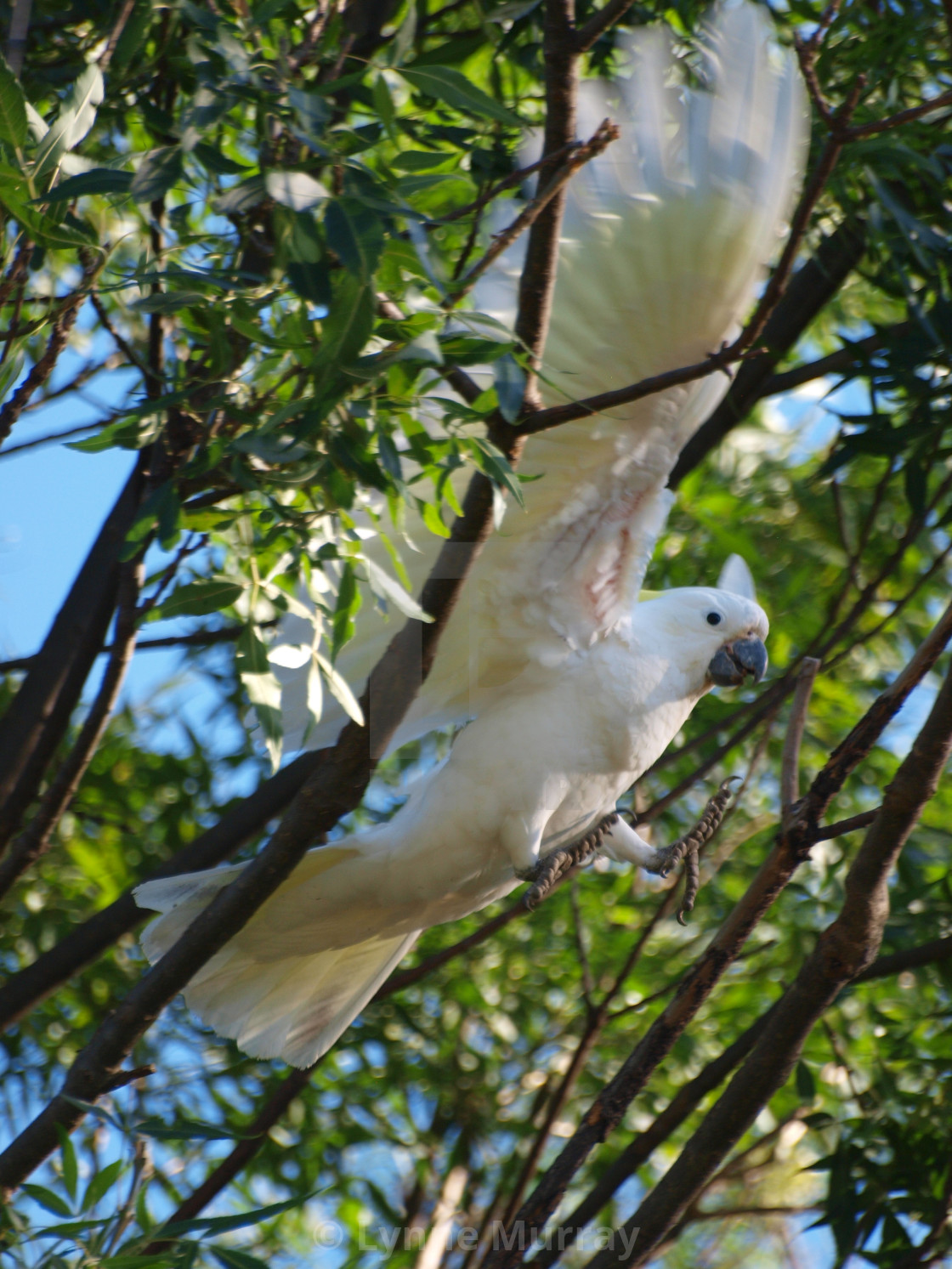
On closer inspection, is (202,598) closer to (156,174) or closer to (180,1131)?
(156,174)

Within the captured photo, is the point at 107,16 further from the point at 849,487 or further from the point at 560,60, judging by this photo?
the point at 849,487

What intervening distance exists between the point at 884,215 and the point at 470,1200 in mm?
2126

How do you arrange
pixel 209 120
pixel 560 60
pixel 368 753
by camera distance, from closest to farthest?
pixel 209 120 < pixel 560 60 < pixel 368 753

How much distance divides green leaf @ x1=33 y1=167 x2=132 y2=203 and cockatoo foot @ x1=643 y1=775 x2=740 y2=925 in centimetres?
116

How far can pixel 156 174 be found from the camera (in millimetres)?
1126

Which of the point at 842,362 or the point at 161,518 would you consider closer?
the point at 161,518

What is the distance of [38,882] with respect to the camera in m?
2.59

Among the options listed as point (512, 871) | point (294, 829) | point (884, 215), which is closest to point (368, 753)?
point (294, 829)

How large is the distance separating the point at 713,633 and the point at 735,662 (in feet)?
0.21

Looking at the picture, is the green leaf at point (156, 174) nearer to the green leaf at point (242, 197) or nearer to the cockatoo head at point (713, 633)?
the green leaf at point (242, 197)

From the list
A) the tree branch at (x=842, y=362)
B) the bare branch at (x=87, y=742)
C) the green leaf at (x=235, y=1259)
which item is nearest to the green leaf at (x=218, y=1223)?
the green leaf at (x=235, y=1259)

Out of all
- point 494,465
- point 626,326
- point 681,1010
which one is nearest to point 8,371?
point 494,465

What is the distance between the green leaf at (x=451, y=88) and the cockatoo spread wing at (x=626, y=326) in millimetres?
340

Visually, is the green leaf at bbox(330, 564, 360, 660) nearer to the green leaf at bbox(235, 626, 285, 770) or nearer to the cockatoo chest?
the green leaf at bbox(235, 626, 285, 770)
